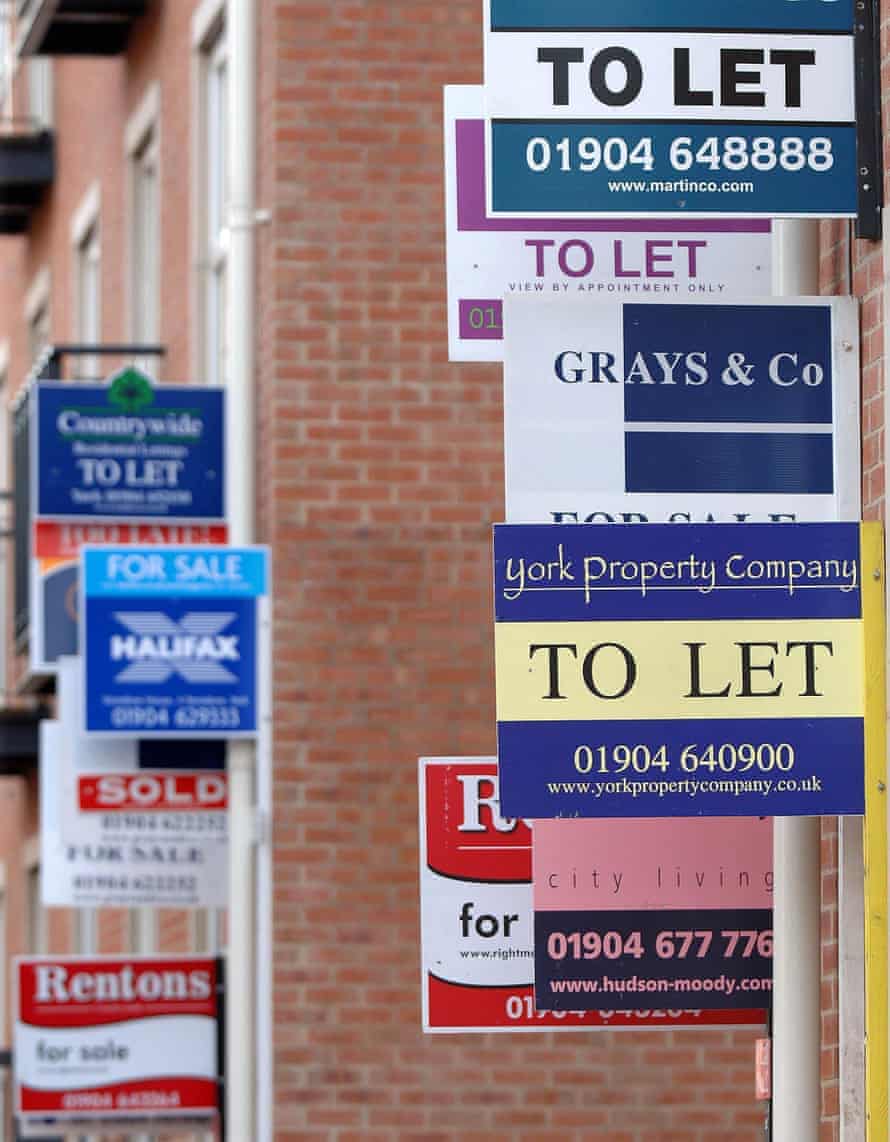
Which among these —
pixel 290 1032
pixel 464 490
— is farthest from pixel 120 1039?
pixel 464 490

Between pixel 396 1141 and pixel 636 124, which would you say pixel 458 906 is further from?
pixel 396 1141

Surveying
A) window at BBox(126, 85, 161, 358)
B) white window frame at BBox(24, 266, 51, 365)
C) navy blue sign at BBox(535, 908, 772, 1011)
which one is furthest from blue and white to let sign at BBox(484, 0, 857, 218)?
white window frame at BBox(24, 266, 51, 365)

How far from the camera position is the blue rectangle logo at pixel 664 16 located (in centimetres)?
560

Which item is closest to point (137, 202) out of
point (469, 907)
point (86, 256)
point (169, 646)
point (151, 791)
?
point (86, 256)

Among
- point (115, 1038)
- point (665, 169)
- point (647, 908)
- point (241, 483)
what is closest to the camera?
point (665, 169)

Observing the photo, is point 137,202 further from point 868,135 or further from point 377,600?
point 868,135

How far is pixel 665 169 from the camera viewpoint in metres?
5.59

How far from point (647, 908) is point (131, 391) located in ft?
20.1

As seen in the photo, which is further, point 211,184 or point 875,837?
point 211,184

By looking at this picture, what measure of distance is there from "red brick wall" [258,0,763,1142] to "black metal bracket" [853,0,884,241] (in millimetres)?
5472

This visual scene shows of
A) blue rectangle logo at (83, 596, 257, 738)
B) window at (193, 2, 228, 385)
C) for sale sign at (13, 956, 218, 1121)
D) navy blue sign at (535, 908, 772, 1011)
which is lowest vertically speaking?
for sale sign at (13, 956, 218, 1121)

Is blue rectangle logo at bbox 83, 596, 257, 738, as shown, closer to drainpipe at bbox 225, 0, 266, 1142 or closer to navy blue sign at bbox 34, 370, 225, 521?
drainpipe at bbox 225, 0, 266, 1142

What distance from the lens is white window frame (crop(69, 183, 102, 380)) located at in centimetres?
1780

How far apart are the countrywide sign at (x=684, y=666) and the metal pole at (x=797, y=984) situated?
0.38m
